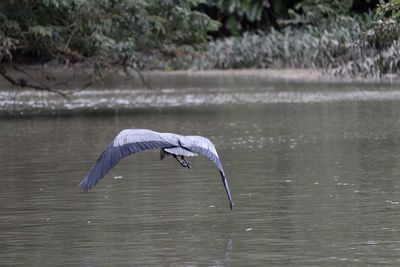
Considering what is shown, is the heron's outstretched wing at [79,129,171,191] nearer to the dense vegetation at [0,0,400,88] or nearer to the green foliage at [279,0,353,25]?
the dense vegetation at [0,0,400,88]

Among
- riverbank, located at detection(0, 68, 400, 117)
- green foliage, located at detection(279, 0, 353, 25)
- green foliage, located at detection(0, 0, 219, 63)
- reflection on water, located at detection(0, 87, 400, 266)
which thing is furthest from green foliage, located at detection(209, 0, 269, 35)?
reflection on water, located at detection(0, 87, 400, 266)

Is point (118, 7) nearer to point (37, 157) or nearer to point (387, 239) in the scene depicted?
point (37, 157)

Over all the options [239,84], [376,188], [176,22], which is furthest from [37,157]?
[239,84]

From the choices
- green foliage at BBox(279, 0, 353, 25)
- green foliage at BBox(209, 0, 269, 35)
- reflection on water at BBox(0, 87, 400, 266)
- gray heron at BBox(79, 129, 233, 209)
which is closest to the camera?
reflection on water at BBox(0, 87, 400, 266)

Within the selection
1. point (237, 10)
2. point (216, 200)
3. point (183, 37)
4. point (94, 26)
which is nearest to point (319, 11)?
point (237, 10)

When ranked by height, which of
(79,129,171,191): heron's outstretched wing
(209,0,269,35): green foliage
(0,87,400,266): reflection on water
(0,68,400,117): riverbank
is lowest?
(0,68,400,117): riverbank

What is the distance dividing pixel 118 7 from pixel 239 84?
995 cm

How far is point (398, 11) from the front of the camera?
14.2 metres

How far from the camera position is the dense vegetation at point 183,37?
22.5 meters

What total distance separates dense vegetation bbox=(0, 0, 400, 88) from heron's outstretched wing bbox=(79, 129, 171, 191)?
468 centimetres

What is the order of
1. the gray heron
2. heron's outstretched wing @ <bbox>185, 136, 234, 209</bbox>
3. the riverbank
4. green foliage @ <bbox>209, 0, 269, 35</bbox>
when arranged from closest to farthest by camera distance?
heron's outstretched wing @ <bbox>185, 136, 234, 209</bbox> < the gray heron < the riverbank < green foliage @ <bbox>209, 0, 269, 35</bbox>

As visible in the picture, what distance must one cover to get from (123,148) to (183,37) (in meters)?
18.0

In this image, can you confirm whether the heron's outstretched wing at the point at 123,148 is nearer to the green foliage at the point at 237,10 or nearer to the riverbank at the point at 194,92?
the riverbank at the point at 194,92

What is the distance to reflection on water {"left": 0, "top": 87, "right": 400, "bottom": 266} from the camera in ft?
29.0
